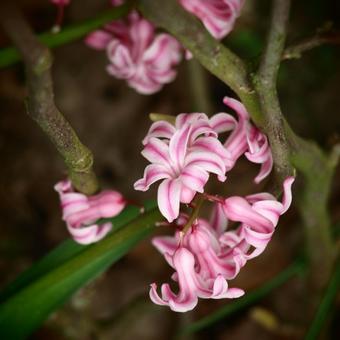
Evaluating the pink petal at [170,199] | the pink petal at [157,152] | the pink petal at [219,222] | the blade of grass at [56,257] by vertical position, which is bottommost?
the pink petal at [219,222]

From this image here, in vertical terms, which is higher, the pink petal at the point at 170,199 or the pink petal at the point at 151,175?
the pink petal at the point at 151,175

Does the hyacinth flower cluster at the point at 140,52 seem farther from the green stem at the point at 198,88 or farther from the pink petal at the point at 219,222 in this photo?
the green stem at the point at 198,88

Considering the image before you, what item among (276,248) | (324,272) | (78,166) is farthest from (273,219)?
(276,248)

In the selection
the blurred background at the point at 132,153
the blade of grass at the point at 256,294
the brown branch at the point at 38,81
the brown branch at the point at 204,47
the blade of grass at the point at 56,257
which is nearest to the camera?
the brown branch at the point at 38,81

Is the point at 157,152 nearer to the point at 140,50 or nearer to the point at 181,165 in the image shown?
the point at 181,165

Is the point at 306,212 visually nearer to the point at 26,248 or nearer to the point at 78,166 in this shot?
the point at 78,166

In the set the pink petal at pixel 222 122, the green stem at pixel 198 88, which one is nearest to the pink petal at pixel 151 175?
the pink petal at pixel 222 122

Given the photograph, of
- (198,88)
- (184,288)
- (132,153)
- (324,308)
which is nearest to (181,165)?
(184,288)
